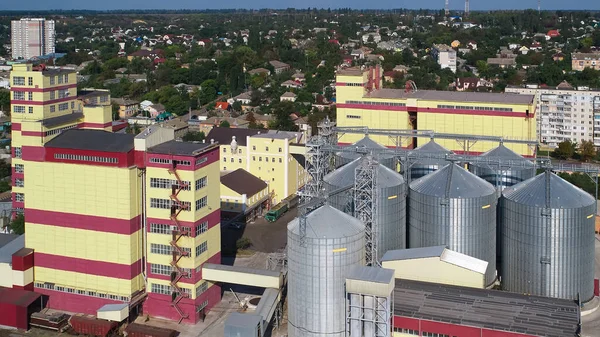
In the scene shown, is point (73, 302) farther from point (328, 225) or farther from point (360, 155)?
point (360, 155)

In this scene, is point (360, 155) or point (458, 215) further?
point (360, 155)

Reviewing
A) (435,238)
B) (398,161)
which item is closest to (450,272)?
(435,238)

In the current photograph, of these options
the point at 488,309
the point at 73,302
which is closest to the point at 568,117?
the point at 488,309

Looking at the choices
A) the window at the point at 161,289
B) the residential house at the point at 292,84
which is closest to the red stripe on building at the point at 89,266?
the window at the point at 161,289

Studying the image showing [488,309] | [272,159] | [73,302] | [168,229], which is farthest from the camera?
[272,159]

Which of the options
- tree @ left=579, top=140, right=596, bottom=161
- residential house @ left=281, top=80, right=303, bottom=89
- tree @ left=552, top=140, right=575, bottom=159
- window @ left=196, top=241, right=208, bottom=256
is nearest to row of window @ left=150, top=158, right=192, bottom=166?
window @ left=196, top=241, right=208, bottom=256

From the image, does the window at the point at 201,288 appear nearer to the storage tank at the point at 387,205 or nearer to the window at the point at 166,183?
the window at the point at 166,183

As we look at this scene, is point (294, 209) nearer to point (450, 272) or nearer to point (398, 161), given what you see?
point (398, 161)
